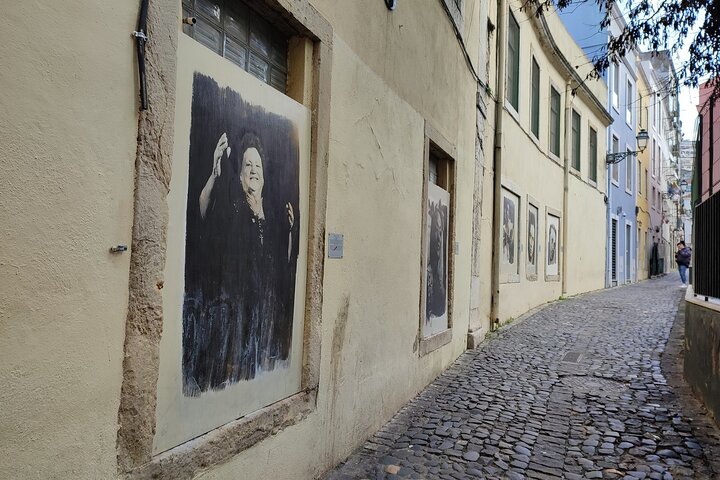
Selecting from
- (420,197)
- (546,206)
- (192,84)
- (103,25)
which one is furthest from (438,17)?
(546,206)

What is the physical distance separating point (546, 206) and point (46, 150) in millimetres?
12300

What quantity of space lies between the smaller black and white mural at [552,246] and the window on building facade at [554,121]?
1.68 m

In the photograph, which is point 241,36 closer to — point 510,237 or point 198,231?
point 198,231

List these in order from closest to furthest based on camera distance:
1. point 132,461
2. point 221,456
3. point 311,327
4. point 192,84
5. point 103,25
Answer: point 103,25, point 132,461, point 192,84, point 221,456, point 311,327

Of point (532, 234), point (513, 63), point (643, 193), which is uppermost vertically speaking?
point (513, 63)

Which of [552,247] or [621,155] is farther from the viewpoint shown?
[621,155]

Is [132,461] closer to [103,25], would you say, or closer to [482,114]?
[103,25]

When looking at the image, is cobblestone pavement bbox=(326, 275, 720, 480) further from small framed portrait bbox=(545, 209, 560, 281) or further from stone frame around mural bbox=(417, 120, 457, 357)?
small framed portrait bbox=(545, 209, 560, 281)

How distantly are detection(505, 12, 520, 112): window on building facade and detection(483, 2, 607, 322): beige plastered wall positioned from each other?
0.15 m

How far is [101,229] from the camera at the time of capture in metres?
2.02

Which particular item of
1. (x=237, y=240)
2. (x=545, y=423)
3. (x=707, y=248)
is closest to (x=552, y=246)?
(x=707, y=248)

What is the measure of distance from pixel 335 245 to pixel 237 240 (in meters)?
1.04

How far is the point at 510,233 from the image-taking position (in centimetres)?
1020

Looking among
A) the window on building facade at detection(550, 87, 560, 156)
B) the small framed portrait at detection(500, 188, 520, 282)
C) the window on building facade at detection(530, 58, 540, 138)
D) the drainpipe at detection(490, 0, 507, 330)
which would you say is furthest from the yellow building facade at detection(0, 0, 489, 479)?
the window on building facade at detection(550, 87, 560, 156)
